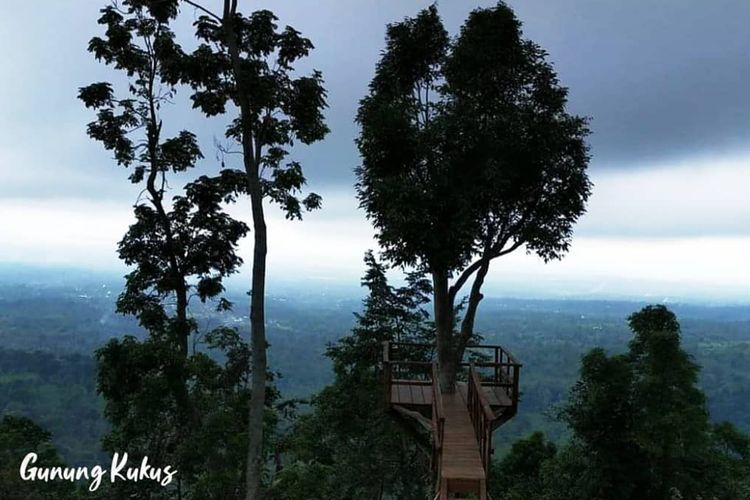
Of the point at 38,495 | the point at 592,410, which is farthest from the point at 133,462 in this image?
the point at 592,410

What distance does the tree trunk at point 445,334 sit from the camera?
1305 cm

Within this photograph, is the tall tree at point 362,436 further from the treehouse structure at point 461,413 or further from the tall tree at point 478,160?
the tall tree at point 478,160

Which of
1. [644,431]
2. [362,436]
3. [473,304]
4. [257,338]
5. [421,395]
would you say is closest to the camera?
[257,338]

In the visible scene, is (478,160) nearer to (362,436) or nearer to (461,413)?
(461,413)

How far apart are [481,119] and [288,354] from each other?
160923 mm

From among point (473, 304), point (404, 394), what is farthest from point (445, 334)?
point (404, 394)

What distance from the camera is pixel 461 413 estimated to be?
456 inches

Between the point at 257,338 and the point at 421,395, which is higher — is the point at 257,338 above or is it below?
above

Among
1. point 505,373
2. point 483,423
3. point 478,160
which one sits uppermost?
point 478,160

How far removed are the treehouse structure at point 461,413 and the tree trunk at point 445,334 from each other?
1.33ft

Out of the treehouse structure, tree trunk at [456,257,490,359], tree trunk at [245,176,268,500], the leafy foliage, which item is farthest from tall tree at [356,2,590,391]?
the leafy foliage

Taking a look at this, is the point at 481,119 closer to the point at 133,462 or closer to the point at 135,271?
the point at 135,271

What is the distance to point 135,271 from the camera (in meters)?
12.8

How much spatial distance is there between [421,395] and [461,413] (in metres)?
1.16
